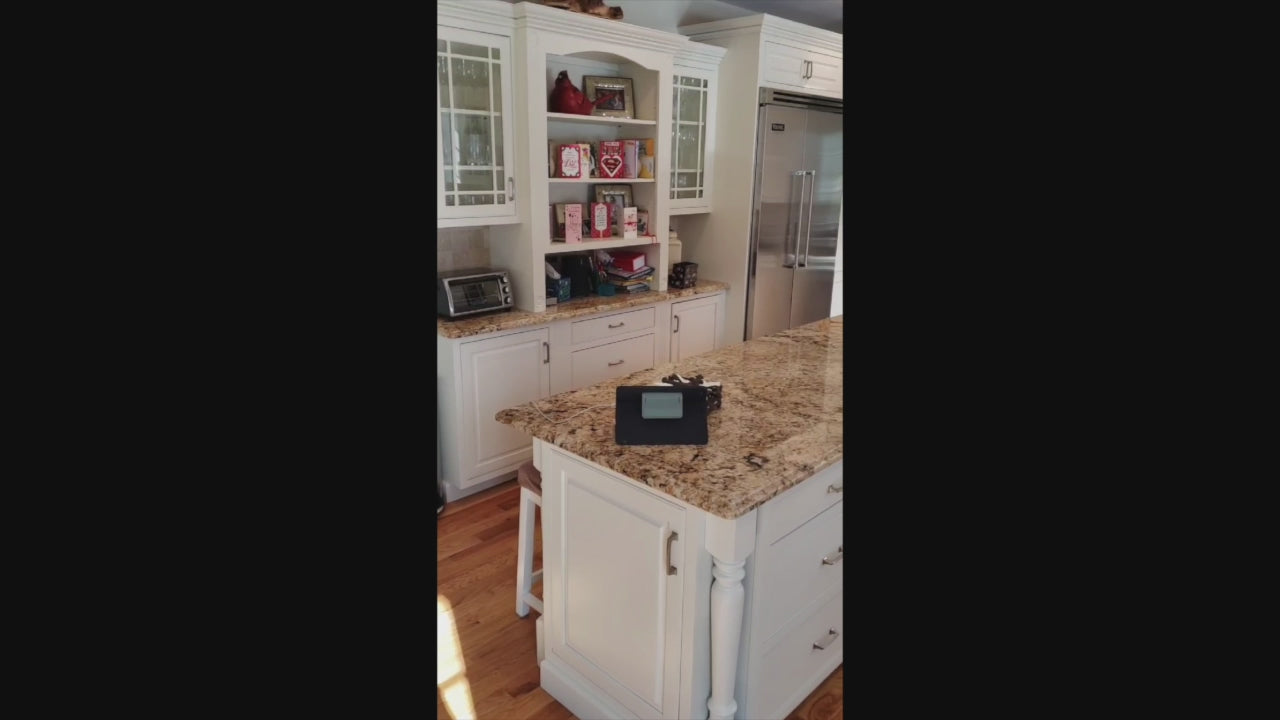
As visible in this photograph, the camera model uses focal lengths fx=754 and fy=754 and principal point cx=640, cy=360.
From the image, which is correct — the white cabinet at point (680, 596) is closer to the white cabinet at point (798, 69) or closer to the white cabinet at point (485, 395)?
the white cabinet at point (485, 395)

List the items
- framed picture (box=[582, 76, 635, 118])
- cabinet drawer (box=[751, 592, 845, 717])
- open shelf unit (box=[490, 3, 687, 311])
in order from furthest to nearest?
framed picture (box=[582, 76, 635, 118])
open shelf unit (box=[490, 3, 687, 311])
cabinet drawer (box=[751, 592, 845, 717])

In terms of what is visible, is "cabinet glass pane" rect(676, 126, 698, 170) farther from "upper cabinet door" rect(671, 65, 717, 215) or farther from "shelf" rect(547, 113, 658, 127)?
"shelf" rect(547, 113, 658, 127)

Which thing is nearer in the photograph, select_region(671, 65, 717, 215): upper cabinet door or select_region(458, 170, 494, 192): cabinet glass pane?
select_region(458, 170, 494, 192): cabinet glass pane

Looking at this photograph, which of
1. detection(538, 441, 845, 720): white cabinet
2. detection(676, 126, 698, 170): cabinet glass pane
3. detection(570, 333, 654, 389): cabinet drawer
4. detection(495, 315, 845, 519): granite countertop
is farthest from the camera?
detection(676, 126, 698, 170): cabinet glass pane

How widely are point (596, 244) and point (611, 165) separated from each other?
45 cm

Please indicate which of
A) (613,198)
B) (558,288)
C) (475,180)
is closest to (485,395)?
(558,288)

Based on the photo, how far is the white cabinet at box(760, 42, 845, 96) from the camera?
414cm

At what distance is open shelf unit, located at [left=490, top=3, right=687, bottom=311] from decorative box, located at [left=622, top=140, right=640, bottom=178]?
6 cm

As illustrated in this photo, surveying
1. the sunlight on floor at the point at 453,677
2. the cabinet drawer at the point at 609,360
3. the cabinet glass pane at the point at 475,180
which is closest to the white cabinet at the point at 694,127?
the cabinet drawer at the point at 609,360

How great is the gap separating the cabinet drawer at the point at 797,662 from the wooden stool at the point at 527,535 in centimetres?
73

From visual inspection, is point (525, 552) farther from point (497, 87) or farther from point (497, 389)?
point (497, 87)

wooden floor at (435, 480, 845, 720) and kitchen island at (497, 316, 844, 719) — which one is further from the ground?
kitchen island at (497, 316, 844, 719)

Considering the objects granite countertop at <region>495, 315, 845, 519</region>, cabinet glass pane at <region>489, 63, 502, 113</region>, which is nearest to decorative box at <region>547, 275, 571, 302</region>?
cabinet glass pane at <region>489, 63, 502, 113</region>
